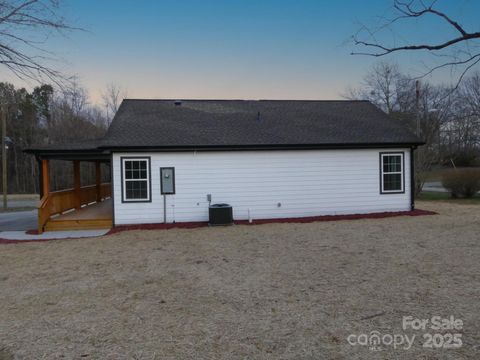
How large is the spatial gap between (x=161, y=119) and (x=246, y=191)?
14.2 feet

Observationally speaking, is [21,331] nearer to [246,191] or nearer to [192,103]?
[246,191]

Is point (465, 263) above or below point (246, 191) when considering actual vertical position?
below

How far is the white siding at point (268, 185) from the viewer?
1191 cm

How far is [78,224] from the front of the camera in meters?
11.7

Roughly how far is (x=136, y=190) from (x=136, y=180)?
0.32 m

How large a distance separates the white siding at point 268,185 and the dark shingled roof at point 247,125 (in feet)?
1.30

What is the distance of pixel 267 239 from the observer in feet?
30.7

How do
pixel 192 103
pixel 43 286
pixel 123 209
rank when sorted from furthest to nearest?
1. pixel 192 103
2. pixel 123 209
3. pixel 43 286

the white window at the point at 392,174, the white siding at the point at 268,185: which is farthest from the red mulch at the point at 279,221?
the white window at the point at 392,174

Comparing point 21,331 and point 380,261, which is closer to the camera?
point 21,331

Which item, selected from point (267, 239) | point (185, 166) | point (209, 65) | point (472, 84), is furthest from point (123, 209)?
point (472, 84)

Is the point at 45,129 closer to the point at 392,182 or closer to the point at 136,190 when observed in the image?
the point at 136,190

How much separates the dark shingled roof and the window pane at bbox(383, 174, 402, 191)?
120 cm

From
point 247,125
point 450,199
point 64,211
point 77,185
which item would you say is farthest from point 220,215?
point 450,199
